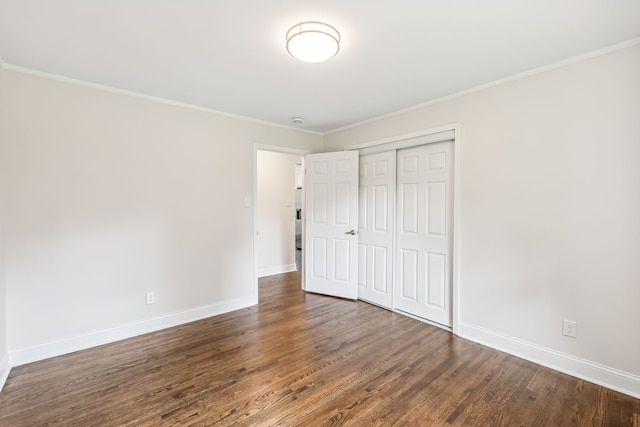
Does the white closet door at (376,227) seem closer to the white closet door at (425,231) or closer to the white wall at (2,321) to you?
the white closet door at (425,231)

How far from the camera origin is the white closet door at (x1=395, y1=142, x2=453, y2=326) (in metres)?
3.00

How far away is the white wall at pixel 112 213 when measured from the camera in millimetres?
2344

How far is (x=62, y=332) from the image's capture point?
2502 millimetres

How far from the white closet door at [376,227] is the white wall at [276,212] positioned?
1891mm

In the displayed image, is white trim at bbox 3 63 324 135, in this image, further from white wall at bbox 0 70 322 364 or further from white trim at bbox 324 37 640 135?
white trim at bbox 324 37 640 135

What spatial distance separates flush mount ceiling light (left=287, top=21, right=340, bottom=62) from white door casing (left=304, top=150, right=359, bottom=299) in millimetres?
2012

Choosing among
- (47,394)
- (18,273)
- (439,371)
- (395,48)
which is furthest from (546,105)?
(18,273)

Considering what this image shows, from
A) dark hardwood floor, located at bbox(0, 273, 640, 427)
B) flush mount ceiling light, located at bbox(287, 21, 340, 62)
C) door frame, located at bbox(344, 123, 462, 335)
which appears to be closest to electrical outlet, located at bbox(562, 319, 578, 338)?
dark hardwood floor, located at bbox(0, 273, 640, 427)

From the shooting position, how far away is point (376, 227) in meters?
3.71

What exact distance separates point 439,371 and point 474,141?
203 cm

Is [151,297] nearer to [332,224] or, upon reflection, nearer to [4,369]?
[4,369]

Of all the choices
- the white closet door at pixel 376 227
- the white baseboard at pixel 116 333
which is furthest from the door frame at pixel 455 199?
the white baseboard at pixel 116 333

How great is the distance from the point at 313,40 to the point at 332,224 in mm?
2571

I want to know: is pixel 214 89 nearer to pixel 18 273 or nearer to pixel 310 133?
pixel 310 133
